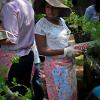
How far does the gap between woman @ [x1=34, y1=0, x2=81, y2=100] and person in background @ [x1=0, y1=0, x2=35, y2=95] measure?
0.40ft

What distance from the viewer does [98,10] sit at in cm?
560

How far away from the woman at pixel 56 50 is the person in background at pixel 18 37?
0.40 feet

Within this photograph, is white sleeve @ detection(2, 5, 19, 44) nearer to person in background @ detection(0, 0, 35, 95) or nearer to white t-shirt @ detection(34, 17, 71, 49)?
person in background @ detection(0, 0, 35, 95)

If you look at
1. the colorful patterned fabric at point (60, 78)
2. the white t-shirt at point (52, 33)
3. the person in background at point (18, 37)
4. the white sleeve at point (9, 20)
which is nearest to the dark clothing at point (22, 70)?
the person in background at point (18, 37)

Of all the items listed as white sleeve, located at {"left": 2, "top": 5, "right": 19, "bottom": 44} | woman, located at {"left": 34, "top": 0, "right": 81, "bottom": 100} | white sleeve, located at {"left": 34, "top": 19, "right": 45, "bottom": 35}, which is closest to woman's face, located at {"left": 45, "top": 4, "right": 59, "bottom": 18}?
woman, located at {"left": 34, "top": 0, "right": 81, "bottom": 100}

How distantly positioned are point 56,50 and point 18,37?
383 millimetres

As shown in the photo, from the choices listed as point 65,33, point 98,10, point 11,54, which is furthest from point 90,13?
point 11,54

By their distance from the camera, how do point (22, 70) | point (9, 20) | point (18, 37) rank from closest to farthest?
1. point (9, 20)
2. point (18, 37)
3. point (22, 70)

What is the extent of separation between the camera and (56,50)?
3885 mm

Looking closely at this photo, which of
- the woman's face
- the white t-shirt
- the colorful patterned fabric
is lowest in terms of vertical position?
the colorful patterned fabric

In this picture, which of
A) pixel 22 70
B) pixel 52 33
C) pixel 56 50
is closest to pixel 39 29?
pixel 52 33

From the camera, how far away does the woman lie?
3857 mm

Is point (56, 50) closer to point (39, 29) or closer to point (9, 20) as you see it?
point (39, 29)

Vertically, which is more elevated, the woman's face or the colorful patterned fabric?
the woman's face
